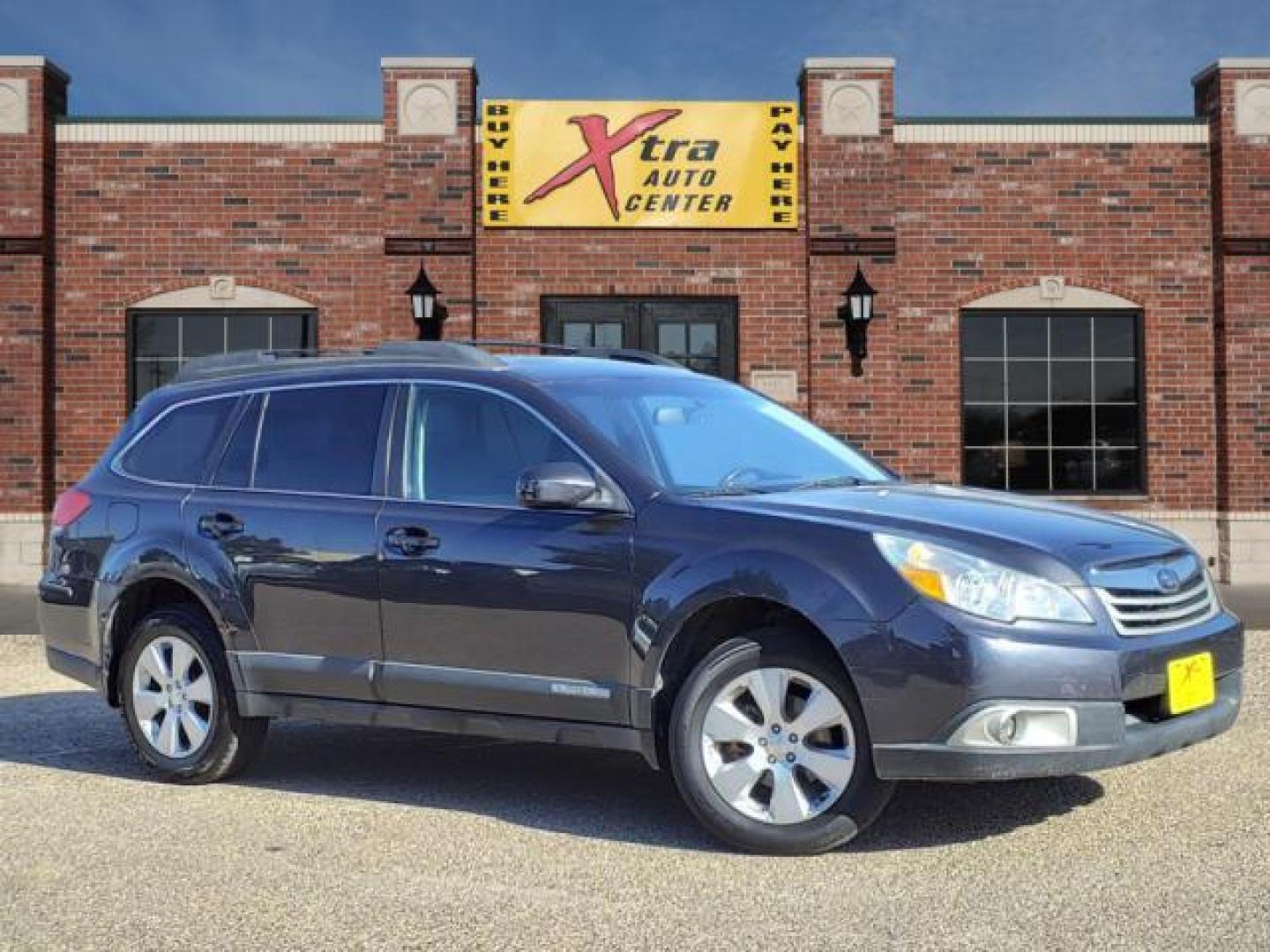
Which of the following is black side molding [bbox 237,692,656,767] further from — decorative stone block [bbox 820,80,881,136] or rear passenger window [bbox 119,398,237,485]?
decorative stone block [bbox 820,80,881,136]

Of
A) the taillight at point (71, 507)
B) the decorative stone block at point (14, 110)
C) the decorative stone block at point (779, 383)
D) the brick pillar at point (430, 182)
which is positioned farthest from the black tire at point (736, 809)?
the decorative stone block at point (14, 110)

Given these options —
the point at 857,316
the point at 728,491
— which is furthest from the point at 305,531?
the point at 857,316

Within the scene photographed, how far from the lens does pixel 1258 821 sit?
17.7ft

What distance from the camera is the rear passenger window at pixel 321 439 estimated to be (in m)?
6.10

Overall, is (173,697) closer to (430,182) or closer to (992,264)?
(430,182)

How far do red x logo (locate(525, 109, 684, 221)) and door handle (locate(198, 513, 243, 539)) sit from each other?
11290 millimetres

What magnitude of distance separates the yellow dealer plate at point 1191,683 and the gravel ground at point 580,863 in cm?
47

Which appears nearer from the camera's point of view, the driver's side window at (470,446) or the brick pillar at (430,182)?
the driver's side window at (470,446)

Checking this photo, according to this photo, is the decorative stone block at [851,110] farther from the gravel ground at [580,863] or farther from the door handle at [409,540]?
the door handle at [409,540]

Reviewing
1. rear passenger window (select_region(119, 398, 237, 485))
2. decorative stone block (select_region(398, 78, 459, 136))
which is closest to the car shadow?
rear passenger window (select_region(119, 398, 237, 485))

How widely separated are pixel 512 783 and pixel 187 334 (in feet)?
40.6

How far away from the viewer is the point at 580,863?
→ 16.1 ft

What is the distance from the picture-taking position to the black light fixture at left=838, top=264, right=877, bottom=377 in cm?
1659

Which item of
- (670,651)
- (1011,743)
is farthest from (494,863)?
(1011,743)
